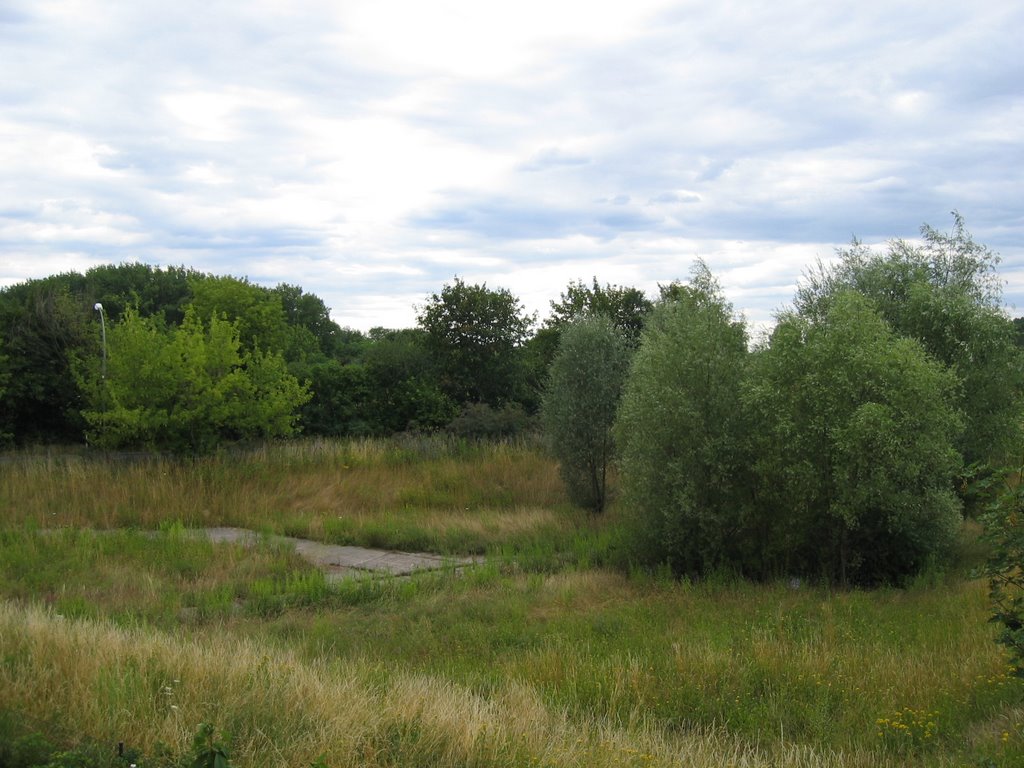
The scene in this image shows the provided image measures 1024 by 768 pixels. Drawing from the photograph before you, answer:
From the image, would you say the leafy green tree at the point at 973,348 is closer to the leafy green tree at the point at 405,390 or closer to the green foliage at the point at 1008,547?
the green foliage at the point at 1008,547

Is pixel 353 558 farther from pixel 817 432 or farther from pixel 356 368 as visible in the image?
pixel 356 368

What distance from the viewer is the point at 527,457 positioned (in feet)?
64.8

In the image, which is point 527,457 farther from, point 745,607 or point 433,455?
point 745,607

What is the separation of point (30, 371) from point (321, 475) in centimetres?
1316

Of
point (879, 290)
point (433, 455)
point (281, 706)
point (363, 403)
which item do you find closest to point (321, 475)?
point (433, 455)

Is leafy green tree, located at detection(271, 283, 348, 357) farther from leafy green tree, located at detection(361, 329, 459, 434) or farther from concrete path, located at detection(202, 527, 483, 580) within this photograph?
concrete path, located at detection(202, 527, 483, 580)

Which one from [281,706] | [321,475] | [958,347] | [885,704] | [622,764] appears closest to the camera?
[622,764]

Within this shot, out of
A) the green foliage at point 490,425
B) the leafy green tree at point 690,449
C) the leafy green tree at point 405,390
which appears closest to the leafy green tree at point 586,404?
the leafy green tree at point 690,449

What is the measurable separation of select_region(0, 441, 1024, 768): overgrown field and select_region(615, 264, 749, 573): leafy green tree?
83cm

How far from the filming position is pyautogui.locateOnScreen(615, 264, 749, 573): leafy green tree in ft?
38.2

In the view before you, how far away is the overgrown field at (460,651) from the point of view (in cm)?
471

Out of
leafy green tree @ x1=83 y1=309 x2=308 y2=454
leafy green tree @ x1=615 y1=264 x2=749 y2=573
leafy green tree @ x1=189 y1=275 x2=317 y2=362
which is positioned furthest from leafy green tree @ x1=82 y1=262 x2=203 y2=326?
leafy green tree @ x1=615 y1=264 x2=749 y2=573

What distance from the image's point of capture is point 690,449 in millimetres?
11680

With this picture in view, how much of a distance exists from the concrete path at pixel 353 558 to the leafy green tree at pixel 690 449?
9.00ft
